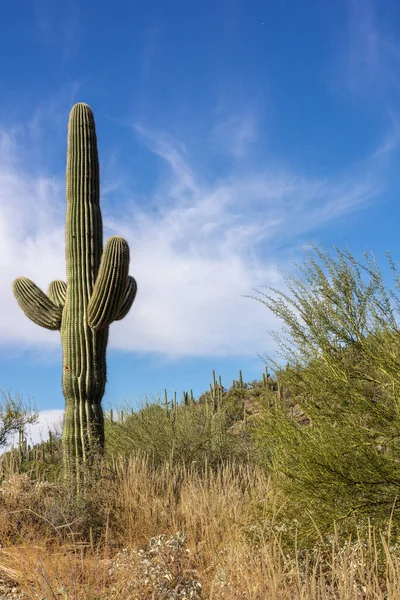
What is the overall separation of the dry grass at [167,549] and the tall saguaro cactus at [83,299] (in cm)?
131

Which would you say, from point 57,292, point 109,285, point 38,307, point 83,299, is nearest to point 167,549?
point 109,285

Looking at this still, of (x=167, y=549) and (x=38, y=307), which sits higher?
(x=38, y=307)

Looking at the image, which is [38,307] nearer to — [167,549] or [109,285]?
[109,285]

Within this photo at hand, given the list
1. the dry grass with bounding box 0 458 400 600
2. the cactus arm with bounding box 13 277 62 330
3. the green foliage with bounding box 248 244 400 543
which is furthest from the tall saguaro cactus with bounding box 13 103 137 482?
the green foliage with bounding box 248 244 400 543

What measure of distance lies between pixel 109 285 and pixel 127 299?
A: 109cm

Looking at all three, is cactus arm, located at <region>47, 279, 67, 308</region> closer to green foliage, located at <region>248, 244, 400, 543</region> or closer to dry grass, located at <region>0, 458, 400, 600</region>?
dry grass, located at <region>0, 458, 400, 600</region>

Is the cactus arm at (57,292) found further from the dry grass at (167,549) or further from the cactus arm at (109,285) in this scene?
the dry grass at (167,549)

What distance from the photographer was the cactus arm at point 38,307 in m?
12.0

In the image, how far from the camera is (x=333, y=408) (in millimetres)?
6984

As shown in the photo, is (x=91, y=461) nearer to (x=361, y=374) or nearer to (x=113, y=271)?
(x=113, y=271)

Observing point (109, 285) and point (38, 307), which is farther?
point (38, 307)

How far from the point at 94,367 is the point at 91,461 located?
171 centimetres

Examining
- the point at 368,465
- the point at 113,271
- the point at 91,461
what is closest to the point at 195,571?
the point at 368,465

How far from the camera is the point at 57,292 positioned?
12.5 metres
